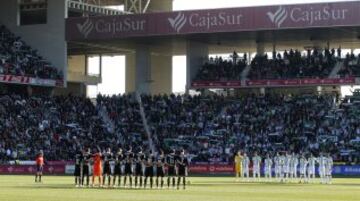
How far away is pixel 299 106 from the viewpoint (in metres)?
71.4

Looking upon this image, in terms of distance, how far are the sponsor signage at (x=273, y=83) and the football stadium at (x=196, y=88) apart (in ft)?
0.33

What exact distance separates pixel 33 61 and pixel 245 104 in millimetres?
21262

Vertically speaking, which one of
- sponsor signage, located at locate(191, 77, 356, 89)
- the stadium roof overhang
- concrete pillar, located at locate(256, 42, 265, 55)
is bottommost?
sponsor signage, located at locate(191, 77, 356, 89)

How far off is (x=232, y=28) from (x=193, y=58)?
774 centimetres

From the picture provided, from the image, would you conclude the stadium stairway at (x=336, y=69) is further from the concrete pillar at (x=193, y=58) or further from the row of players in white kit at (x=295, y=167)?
the row of players in white kit at (x=295, y=167)

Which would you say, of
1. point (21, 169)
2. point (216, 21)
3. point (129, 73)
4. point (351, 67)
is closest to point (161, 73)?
point (129, 73)

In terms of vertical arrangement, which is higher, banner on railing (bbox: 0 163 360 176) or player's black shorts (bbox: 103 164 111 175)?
player's black shorts (bbox: 103 164 111 175)

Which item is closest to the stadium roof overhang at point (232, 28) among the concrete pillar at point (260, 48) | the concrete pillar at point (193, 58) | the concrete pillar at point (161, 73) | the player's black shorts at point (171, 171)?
the concrete pillar at point (260, 48)

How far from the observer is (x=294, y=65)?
75.3 m

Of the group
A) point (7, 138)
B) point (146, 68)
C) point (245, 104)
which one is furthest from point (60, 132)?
point (245, 104)

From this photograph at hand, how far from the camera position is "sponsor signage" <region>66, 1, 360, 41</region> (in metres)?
68.7

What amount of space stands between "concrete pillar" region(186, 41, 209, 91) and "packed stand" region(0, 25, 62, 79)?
12.7m

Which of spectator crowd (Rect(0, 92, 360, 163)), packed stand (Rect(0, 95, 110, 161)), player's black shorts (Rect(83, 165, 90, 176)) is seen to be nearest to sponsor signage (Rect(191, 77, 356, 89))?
spectator crowd (Rect(0, 92, 360, 163))

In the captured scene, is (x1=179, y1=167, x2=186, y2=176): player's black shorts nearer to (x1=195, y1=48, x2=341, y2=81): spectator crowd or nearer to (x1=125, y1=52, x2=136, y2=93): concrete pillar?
(x1=195, y1=48, x2=341, y2=81): spectator crowd
